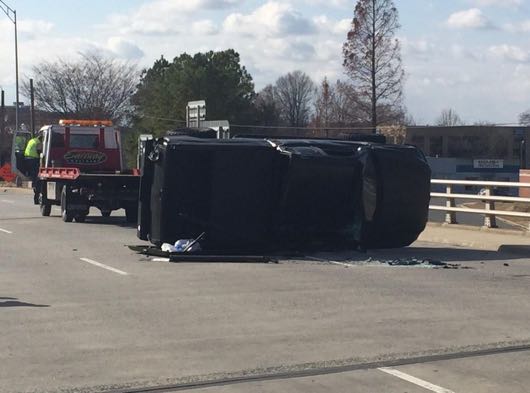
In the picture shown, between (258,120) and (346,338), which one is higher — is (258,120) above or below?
above

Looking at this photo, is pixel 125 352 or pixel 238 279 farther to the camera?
pixel 238 279

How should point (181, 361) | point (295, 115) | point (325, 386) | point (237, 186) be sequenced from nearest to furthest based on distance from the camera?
point (325, 386), point (181, 361), point (237, 186), point (295, 115)

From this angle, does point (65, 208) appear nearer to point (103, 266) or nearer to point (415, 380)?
point (103, 266)

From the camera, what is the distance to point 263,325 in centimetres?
993

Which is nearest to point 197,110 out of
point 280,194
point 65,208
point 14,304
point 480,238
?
point 65,208

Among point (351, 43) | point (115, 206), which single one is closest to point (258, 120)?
point (351, 43)

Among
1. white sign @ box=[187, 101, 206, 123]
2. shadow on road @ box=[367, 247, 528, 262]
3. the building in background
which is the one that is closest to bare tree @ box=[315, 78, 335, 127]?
the building in background

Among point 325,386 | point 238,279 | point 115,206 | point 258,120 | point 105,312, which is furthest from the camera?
point 258,120

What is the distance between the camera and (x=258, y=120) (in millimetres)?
70562

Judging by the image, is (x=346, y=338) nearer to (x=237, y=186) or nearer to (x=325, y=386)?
(x=325, y=386)

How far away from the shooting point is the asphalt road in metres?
7.58

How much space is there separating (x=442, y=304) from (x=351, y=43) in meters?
54.7

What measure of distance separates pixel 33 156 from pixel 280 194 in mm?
13864

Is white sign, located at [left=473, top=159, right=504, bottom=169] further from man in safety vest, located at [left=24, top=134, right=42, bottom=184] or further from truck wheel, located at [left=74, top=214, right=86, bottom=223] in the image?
truck wheel, located at [left=74, top=214, right=86, bottom=223]
